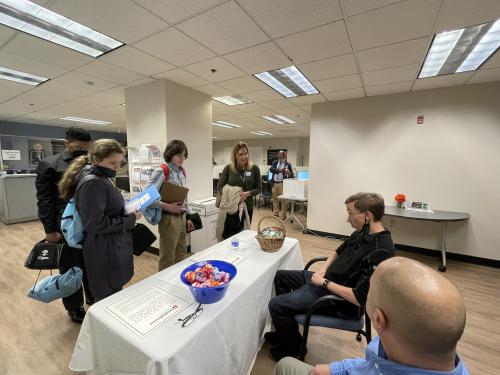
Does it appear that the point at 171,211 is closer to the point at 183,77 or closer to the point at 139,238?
the point at 139,238

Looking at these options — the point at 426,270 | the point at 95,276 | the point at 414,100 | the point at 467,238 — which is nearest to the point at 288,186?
the point at 414,100

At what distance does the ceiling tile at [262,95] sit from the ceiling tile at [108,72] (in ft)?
5.53

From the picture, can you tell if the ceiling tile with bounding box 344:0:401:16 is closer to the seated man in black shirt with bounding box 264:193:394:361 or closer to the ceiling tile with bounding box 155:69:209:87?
the seated man in black shirt with bounding box 264:193:394:361

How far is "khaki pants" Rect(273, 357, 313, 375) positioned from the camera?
996 mm

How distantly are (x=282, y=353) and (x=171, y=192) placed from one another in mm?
1548

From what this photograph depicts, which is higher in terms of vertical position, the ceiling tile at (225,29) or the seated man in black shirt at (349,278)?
the ceiling tile at (225,29)

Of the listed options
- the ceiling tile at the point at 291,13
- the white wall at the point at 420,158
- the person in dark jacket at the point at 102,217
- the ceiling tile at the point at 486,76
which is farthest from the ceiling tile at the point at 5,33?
the ceiling tile at the point at 486,76

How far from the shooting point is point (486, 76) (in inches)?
114

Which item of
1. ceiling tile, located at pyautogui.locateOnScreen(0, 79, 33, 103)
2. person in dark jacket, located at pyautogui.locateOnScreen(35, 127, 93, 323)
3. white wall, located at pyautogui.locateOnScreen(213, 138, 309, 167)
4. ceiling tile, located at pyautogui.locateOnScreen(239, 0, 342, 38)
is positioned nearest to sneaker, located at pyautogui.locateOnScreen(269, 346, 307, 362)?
person in dark jacket, located at pyautogui.locateOnScreen(35, 127, 93, 323)

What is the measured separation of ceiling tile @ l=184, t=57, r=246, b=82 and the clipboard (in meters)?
1.51

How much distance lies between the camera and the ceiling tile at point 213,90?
3.42 metres

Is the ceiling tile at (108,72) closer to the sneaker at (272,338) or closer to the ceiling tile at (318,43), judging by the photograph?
the ceiling tile at (318,43)

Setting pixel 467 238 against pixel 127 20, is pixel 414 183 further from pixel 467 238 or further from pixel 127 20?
pixel 127 20

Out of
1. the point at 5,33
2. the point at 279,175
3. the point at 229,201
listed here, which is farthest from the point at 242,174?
the point at 279,175
